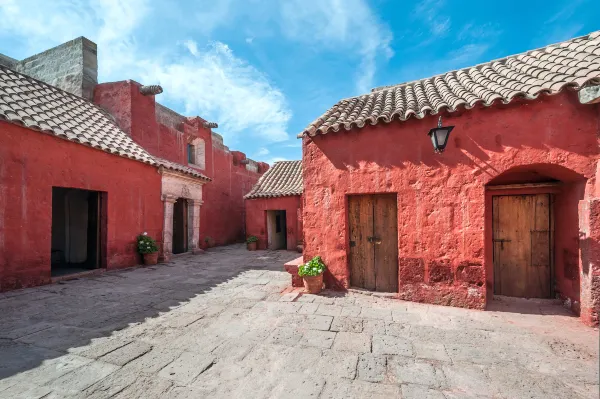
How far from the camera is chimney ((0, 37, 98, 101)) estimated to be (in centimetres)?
998

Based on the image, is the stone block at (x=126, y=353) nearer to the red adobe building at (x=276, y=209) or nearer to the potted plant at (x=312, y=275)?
the potted plant at (x=312, y=275)

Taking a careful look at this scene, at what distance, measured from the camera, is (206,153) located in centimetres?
1423

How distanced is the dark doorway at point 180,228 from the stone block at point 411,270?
9286mm

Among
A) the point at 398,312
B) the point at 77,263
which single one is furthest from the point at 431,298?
the point at 77,263

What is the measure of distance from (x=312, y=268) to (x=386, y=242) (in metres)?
1.59

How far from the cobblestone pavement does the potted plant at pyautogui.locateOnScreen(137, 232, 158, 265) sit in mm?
3150

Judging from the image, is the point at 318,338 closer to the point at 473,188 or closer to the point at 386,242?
the point at 386,242

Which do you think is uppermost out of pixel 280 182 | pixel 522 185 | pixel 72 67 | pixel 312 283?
pixel 72 67

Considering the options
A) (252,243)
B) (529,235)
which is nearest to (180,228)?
(252,243)

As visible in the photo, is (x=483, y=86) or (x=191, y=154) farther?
(x=191, y=154)

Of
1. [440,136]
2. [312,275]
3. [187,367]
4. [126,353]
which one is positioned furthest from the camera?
[312,275]

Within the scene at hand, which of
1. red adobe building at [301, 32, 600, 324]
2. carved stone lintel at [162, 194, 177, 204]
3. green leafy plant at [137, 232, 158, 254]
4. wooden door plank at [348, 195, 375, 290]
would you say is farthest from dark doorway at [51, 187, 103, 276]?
wooden door plank at [348, 195, 375, 290]

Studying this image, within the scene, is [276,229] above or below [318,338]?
above

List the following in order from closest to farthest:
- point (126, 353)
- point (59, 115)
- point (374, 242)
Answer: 1. point (126, 353)
2. point (374, 242)
3. point (59, 115)
